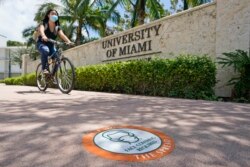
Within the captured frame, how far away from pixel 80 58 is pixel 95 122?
12928 millimetres

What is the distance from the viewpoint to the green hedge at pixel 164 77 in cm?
581

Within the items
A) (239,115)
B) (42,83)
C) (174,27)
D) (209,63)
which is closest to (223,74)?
(209,63)

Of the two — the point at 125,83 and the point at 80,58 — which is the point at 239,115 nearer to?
the point at 125,83

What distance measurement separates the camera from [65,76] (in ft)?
20.7

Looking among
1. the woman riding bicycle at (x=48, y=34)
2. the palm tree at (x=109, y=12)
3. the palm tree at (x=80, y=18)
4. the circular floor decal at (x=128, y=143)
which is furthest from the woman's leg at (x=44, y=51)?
the palm tree at (x=80, y=18)

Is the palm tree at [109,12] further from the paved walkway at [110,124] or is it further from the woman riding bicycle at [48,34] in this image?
the paved walkway at [110,124]

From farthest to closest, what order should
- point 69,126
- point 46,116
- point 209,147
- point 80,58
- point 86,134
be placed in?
point 80,58 < point 46,116 < point 69,126 < point 86,134 < point 209,147

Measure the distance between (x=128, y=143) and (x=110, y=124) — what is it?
0.63 m

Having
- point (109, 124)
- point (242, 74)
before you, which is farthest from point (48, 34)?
point (242, 74)

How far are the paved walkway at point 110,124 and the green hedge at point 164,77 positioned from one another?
239 cm

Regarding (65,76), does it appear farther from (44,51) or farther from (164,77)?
(164,77)

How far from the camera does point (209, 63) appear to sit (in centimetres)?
585

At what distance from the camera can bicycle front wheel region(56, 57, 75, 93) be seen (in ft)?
19.8

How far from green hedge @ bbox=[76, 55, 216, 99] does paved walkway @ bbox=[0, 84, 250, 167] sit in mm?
2395
